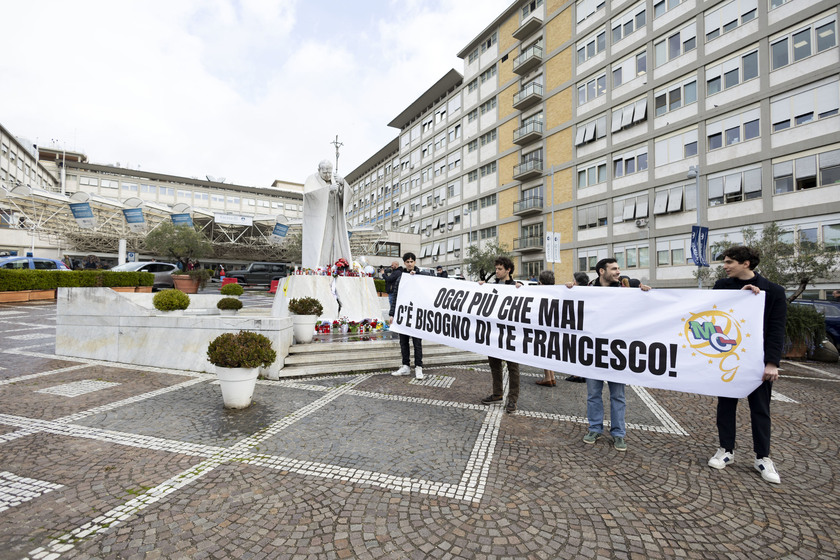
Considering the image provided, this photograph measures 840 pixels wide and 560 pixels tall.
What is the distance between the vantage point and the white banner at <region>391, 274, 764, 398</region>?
366 centimetres

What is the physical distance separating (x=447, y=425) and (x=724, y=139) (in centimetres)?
2701

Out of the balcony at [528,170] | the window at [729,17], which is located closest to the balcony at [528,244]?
the balcony at [528,170]

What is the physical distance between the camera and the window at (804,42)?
743 inches

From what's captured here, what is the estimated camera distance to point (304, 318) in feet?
24.8

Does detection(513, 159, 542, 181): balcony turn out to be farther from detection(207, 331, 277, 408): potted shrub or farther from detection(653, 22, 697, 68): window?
detection(207, 331, 277, 408): potted shrub

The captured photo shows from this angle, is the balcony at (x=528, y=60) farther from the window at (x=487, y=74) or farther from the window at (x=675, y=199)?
the window at (x=675, y=199)

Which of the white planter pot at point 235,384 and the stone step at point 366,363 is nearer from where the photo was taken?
the white planter pot at point 235,384

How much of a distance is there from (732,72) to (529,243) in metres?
17.5

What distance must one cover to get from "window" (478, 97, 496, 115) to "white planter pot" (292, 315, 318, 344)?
130 feet

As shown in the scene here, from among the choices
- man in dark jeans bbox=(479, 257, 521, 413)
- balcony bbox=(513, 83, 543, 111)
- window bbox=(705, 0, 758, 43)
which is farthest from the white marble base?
balcony bbox=(513, 83, 543, 111)

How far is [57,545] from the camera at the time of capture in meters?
2.39

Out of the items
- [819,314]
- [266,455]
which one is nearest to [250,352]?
[266,455]

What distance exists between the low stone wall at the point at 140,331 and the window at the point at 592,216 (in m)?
27.8

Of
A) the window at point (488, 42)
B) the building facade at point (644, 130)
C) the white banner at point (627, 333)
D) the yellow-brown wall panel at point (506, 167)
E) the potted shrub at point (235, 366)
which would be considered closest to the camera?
the white banner at point (627, 333)
